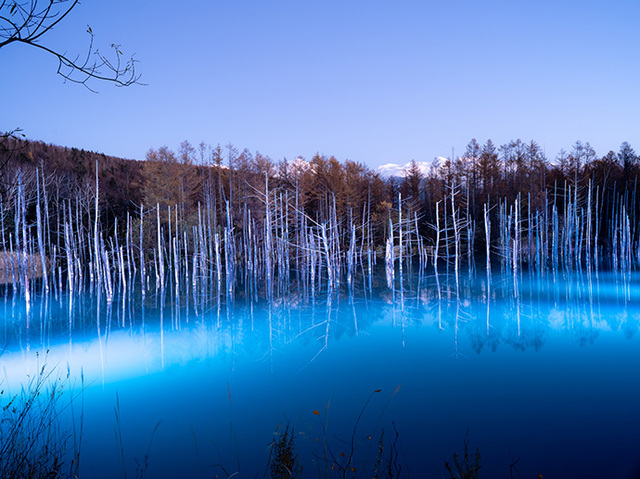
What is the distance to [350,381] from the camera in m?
6.51

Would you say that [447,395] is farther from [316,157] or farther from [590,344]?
[316,157]

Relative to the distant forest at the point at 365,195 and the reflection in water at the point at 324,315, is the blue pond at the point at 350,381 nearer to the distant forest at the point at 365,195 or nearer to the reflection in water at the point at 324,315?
the reflection in water at the point at 324,315

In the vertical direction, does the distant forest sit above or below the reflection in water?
above

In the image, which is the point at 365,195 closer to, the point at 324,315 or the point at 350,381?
the point at 324,315

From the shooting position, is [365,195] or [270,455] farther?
[365,195]

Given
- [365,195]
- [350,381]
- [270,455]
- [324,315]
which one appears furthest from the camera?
[365,195]

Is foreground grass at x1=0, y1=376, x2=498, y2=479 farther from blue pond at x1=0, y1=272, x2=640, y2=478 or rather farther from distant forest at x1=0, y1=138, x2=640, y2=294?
distant forest at x1=0, y1=138, x2=640, y2=294

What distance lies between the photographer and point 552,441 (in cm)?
446

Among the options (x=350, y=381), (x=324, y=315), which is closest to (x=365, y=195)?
(x=324, y=315)

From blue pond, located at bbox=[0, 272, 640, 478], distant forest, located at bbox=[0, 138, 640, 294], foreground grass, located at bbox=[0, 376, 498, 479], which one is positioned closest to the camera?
foreground grass, located at bbox=[0, 376, 498, 479]

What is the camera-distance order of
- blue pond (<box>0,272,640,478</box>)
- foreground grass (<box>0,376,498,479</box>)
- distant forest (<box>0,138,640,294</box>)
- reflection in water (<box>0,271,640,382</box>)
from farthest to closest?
1. distant forest (<box>0,138,640,294</box>)
2. reflection in water (<box>0,271,640,382</box>)
3. blue pond (<box>0,272,640,478</box>)
4. foreground grass (<box>0,376,498,479</box>)

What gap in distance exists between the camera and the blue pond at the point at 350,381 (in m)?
Answer: 4.34

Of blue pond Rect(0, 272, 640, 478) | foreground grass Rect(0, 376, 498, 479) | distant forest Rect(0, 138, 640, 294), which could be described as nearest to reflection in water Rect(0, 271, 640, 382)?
blue pond Rect(0, 272, 640, 478)

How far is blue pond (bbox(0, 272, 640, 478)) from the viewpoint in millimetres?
4336
